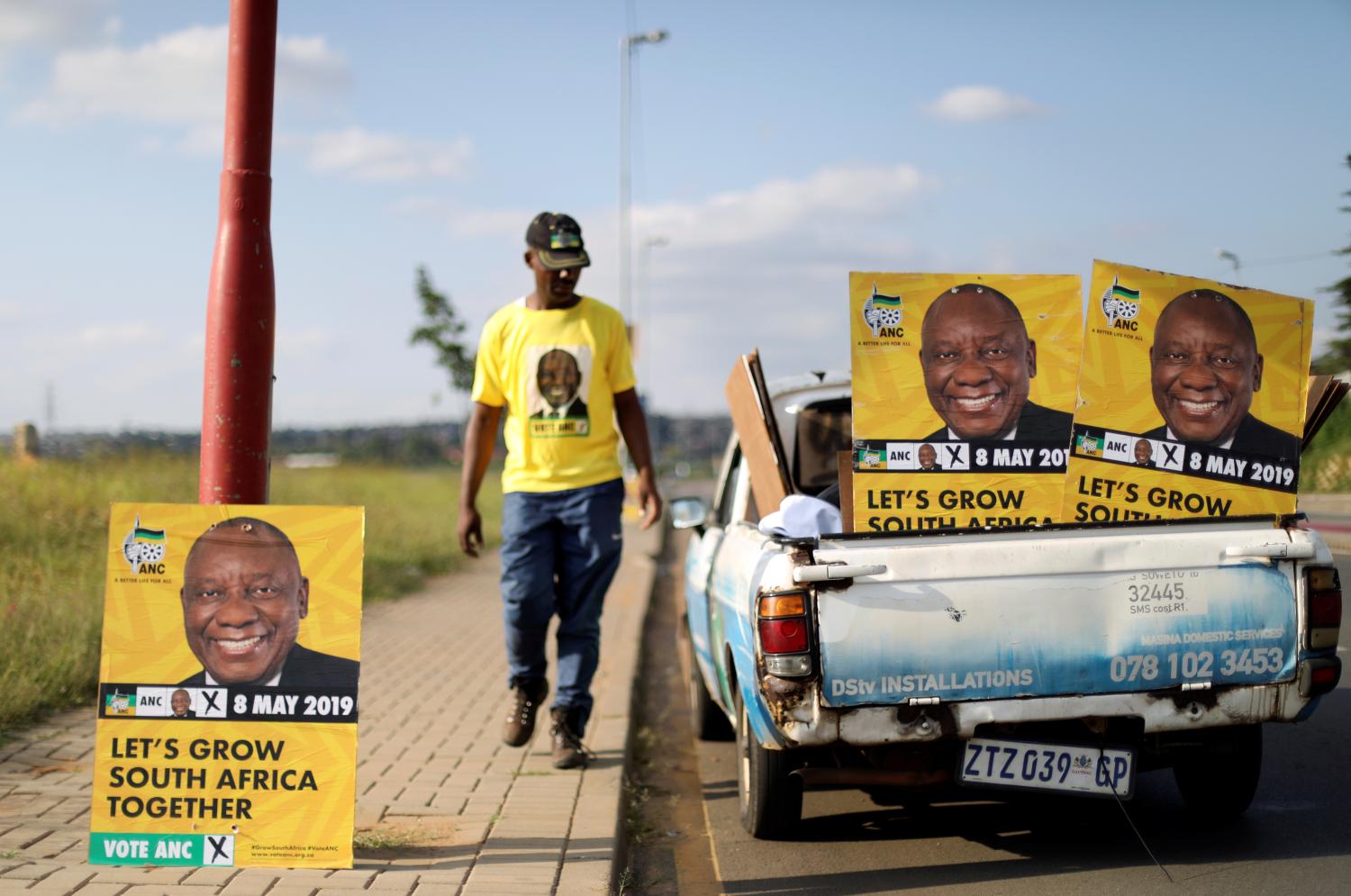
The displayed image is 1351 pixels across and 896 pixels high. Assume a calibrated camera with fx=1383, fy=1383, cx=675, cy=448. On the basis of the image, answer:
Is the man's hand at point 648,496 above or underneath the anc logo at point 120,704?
above

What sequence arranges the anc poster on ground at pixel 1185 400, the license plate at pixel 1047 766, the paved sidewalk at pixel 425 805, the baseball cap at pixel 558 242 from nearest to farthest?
1. the paved sidewalk at pixel 425 805
2. the license plate at pixel 1047 766
3. the anc poster on ground at pixel 1185 400
4. the baseball cap at pixel 558 242

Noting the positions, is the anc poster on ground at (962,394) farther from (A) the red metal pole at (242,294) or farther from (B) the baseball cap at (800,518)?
(A) the red metal pole at (242,294)

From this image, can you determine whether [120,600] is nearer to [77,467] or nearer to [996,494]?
[996,494]

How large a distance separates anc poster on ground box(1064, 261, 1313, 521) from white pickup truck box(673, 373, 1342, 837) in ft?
0.84

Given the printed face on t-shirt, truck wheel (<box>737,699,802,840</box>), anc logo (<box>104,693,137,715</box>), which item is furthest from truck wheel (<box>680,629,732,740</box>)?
anc logo (<box>104,693,137,715</box>)

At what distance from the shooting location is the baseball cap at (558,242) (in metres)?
5.91

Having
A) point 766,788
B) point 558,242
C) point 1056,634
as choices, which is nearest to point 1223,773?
point 1056,634

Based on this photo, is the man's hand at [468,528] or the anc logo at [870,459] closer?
the anc logo at [870,459]

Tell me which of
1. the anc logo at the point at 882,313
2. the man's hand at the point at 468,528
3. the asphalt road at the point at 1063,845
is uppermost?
the anc logo at the point at 882,313

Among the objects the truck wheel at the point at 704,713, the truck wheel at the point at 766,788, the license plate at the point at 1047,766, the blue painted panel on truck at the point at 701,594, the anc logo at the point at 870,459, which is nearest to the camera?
the license plate at the point at 1047,766

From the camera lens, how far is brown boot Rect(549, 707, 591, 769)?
605 centimetres

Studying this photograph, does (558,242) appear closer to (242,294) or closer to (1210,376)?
(242,294)

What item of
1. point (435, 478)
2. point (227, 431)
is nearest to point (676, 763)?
point (227, 431)

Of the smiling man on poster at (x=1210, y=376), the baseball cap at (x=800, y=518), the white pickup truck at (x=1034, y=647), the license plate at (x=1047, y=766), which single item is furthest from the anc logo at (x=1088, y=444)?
the license plate at (x=1047, y=766)
